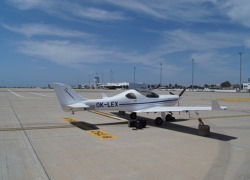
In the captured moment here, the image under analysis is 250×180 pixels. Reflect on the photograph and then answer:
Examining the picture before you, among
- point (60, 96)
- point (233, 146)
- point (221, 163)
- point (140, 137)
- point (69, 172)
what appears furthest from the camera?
point (60, 96)

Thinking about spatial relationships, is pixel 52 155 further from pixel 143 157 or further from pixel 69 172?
pixel 143 157

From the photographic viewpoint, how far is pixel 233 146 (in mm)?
10242

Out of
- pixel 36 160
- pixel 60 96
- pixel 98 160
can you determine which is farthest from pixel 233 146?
pixel 60 96

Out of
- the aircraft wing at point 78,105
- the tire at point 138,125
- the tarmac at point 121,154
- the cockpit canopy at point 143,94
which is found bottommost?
the tarmac at point 121,154

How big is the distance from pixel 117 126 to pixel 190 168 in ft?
25.9

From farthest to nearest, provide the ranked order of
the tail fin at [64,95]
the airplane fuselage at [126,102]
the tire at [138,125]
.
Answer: the airplane fuselage at [126,102], the tail fin at [64,95], the tire at [138,125]

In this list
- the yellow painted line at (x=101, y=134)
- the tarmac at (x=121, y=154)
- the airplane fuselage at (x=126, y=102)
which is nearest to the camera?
the tarmac at (x=121, y=154)

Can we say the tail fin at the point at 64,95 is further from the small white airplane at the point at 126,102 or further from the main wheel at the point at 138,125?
the main wheel at the point at 138,125

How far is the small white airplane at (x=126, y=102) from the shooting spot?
14.4 m

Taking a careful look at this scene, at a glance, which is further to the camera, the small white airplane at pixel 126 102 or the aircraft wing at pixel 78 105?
the small white airplane at pixel 126 102

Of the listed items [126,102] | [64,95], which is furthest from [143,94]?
[64,95]

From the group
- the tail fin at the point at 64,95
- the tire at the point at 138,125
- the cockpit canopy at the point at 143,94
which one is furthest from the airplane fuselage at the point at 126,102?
the tire at the point at 138,125

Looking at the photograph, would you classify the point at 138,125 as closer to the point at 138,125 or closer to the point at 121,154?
the point at 138,125

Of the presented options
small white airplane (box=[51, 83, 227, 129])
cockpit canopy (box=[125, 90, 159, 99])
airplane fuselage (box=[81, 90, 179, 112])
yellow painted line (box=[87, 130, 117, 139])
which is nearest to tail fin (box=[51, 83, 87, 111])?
small white airplane (box=[51, 83, 227, 129])
